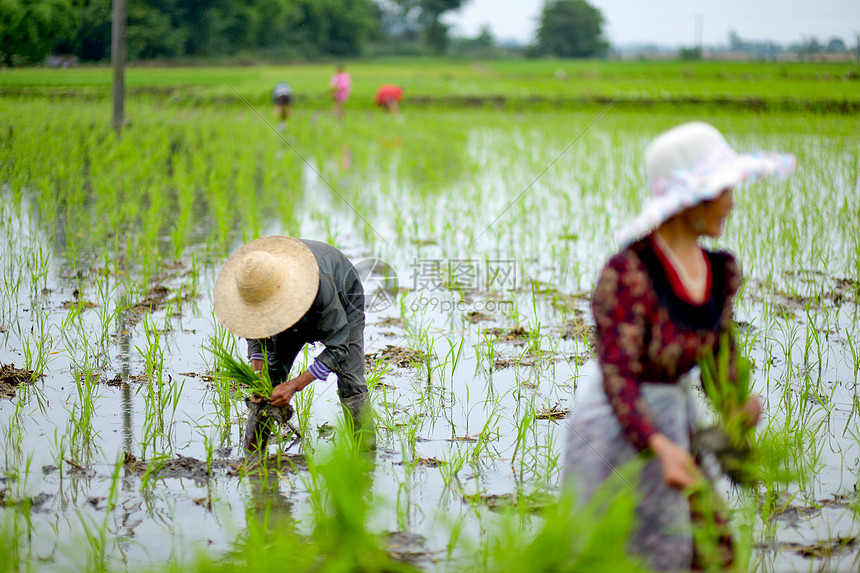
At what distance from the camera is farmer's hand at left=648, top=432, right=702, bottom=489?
130 cm

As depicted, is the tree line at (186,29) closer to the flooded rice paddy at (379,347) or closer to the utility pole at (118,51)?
the utility pole at (118,51)

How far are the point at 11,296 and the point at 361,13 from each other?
1077 inches

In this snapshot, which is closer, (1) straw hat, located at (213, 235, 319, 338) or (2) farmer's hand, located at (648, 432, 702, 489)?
(2) farmer's hand, located at (648, 432, 702, 489)

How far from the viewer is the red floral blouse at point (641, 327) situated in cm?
133

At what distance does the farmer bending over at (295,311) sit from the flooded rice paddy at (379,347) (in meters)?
0.20

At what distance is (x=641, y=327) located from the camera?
1335mm

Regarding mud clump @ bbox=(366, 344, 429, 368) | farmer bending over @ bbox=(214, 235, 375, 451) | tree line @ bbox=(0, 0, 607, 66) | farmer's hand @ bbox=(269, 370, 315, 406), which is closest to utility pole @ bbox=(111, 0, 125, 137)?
tree line @ bbox=(0, 0, 607, 66)

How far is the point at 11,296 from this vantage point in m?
3.82

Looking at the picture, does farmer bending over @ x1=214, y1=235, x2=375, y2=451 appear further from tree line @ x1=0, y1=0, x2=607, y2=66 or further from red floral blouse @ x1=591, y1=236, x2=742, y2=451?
tree line @ x1=0, y1=0, x2=607, y2=66

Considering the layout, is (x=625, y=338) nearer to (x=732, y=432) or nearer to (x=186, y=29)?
(x=732, y=432)

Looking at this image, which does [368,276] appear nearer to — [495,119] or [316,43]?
[495,119]

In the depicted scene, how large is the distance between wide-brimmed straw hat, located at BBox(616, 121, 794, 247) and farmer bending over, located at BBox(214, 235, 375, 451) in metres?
1.11

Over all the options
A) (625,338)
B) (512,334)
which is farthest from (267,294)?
(512,334)

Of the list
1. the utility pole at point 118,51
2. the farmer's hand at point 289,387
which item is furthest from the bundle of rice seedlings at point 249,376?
the utility pole at point 118,51
